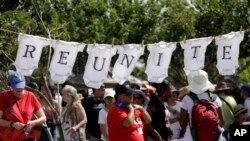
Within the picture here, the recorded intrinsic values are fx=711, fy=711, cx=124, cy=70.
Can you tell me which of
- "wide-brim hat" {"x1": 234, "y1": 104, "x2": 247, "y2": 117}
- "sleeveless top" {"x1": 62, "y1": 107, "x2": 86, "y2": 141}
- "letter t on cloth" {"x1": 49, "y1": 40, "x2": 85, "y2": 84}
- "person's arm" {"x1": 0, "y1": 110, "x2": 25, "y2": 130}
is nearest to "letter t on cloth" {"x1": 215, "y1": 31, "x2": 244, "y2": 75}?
"wide-brim hat" {"x1": 234, "y1": 104, "x2": 247, "y2": 117}

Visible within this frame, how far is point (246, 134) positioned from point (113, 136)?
1.88 meters

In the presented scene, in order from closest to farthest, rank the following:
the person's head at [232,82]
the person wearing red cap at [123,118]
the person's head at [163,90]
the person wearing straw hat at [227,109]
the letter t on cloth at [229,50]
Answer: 1. the person wearing red cap at [123,118]
2. the person's head at [163,90]
3. the person wearing straw hat at [227,109]
4. the letter t on cloth at [229,50]
5. the person's head at [232,82]

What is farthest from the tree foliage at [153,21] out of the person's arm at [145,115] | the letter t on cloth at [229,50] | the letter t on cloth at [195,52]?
the person's arm at [145,115]

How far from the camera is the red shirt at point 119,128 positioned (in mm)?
8852

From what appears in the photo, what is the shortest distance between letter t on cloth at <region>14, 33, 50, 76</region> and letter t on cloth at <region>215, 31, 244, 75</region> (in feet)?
8.78

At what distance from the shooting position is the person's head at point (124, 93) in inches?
348

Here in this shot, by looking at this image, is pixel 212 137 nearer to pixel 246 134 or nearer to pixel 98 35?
pixel 246 134

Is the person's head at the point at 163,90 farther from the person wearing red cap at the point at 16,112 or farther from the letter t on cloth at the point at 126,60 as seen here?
the person wearing red cap at the point at 16,112

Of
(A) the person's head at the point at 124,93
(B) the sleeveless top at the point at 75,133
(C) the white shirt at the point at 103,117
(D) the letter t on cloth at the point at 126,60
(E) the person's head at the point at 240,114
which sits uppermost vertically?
(D) the letter t on cloth at the point at 126,60

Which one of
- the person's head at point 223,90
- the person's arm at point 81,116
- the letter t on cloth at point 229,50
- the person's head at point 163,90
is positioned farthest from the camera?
the person's head at point 223,90

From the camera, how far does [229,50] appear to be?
10852 millimetres

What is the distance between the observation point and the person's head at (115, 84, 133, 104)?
348 inches

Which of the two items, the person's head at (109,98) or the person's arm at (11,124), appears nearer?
the person's arm at (11,124)

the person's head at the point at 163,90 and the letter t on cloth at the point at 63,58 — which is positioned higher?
the letter t on cloth at the point at 63,58
